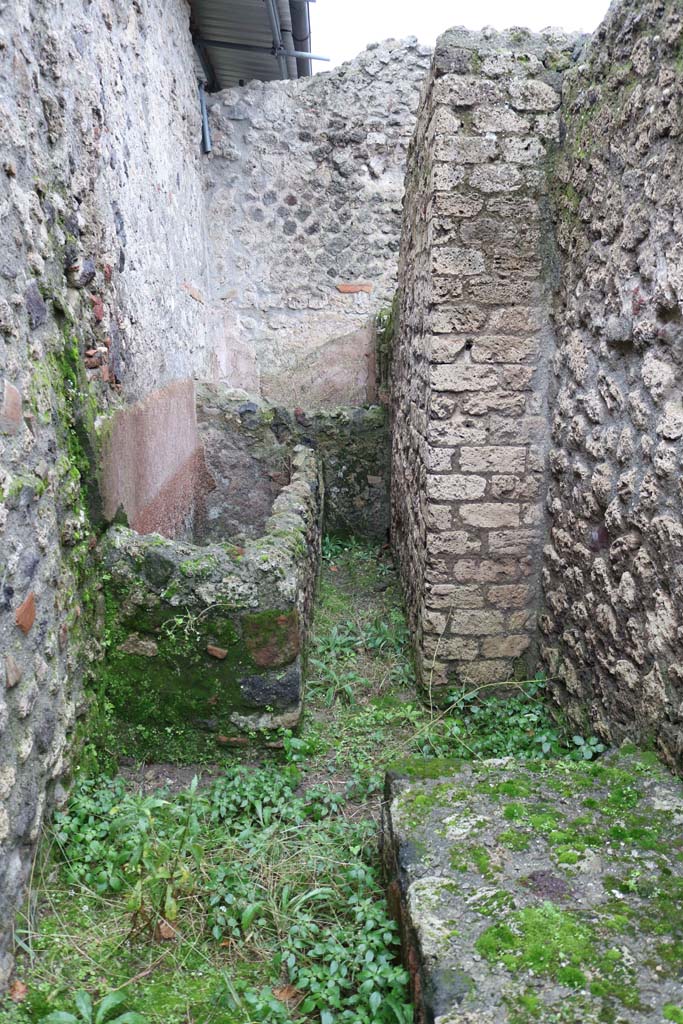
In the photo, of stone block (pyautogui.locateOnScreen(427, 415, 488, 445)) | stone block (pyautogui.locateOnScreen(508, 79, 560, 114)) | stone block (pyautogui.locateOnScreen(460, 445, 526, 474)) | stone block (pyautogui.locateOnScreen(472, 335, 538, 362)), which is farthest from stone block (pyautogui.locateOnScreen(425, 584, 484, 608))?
stone block (pyautogui.locateOnScreen(508, 79, 560, 114))

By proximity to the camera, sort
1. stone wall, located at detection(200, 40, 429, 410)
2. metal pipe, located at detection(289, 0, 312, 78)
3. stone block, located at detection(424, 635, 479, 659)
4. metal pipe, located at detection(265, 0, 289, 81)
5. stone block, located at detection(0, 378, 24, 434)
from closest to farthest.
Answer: stone block, located at detection(0, 378, 24, 434) < stone block, located at detection(424, 635, 479, 659) < metal pipe, located at detection(265, 0, 289, 81) < metal pipe, located at detection(289, 0, 312, 78) < stone wall, located at detection(200, 40, 429, 410)

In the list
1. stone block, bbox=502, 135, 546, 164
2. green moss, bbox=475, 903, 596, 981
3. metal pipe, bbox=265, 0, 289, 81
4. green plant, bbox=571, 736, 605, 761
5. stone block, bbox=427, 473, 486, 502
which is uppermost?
metal pipe, bbox=265, 0, 289, 81

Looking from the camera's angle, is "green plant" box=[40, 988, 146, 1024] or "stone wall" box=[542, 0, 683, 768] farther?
"stone wall" box=[542, 0, 683, 768]

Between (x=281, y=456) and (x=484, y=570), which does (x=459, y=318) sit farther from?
(x=281, y=456)

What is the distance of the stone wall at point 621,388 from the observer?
2.12 metres

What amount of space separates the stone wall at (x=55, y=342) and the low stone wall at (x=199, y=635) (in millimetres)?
170

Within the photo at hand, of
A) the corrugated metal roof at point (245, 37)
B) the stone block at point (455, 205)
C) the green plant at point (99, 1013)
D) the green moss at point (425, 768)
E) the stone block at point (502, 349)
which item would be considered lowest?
the green plant at point (99, 1013)

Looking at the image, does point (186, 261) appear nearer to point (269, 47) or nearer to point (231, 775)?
point (269, 47)

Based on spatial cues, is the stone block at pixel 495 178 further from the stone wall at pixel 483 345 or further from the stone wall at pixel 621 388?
the stone wall at pixel 621 388

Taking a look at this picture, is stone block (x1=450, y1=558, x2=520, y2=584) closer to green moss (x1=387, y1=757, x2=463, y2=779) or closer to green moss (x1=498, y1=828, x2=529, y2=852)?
green moss (x1=387, y1=757, x2=463, y2=779)

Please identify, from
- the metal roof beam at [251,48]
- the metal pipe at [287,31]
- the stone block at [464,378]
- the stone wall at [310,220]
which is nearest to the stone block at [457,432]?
the stone block at [464,378]

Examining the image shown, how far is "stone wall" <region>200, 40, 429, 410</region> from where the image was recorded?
23.0 ft

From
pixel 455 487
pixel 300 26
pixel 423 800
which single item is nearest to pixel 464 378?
pixel 455 487

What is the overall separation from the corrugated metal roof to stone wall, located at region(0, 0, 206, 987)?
2.77 metres
